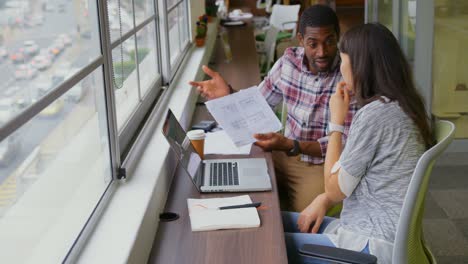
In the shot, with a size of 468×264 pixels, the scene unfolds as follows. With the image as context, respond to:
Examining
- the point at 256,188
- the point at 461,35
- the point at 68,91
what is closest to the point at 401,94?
the point at 256,188

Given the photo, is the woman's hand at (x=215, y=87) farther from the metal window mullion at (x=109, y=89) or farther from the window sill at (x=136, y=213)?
the metal window mullion at (x=109, y=89)

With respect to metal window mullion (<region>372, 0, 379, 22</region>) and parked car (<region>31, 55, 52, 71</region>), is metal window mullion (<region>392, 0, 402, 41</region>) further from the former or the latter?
parked car (<region>31, 55, 52, 71</region>)

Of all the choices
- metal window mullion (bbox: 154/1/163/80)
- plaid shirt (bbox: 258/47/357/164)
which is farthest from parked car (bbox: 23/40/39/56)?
metal window mullion (bbox: 154/1/163/80)

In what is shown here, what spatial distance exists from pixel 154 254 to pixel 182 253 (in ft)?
0.27

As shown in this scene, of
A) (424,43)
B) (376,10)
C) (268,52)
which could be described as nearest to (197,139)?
(424,43)

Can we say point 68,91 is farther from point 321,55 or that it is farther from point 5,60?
point 321,55

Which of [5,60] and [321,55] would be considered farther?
[321,55]

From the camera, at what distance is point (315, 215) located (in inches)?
94.3

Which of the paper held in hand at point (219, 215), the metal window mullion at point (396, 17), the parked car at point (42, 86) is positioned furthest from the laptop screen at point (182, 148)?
the metal window mullion at point (396, 17)

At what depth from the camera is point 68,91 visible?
163cm

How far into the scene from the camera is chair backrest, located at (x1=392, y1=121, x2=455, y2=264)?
5.89 ft

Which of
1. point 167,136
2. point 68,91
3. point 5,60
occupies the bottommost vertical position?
point 167,136

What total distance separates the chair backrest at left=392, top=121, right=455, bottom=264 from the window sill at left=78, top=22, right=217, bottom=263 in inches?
28.6

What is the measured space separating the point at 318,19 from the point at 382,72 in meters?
0.83
